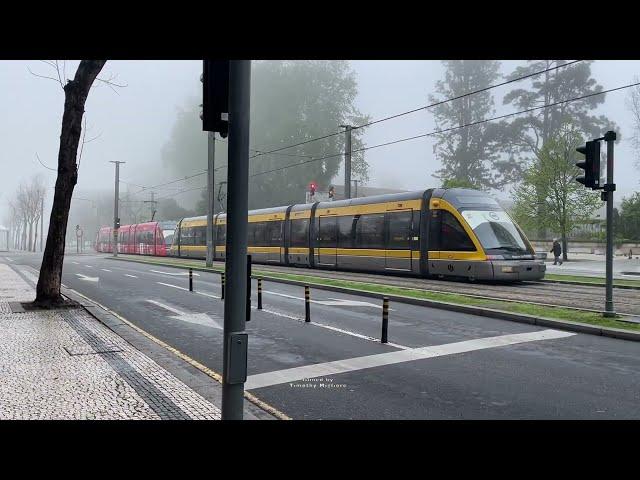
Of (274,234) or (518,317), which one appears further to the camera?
(274,234)

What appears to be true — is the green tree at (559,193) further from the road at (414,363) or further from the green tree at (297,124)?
the road at (414,363)

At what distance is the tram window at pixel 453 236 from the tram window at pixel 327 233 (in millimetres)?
7106

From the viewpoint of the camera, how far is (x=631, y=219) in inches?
1892

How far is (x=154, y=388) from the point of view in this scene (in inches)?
239

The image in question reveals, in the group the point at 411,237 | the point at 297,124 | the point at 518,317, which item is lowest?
the point at 518,317

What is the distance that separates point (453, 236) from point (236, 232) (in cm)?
1545

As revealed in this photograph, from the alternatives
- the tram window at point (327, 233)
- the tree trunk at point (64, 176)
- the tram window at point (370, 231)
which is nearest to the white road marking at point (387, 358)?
the tree trunk at point (64, 176)

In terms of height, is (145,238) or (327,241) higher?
(145,238)

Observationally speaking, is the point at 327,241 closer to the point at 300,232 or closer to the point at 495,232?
the point at 300,232

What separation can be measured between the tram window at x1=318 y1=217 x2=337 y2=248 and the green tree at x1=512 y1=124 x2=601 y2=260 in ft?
74.0

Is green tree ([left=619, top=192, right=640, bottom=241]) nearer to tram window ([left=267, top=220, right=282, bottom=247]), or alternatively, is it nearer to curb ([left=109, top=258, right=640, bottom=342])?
tram window ([left=267, top=220, right=282, bottom=247])

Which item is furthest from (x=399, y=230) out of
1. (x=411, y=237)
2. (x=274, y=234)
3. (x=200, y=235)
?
(x=200, y=235)

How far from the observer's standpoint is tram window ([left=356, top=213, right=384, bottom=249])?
73.0 ft
